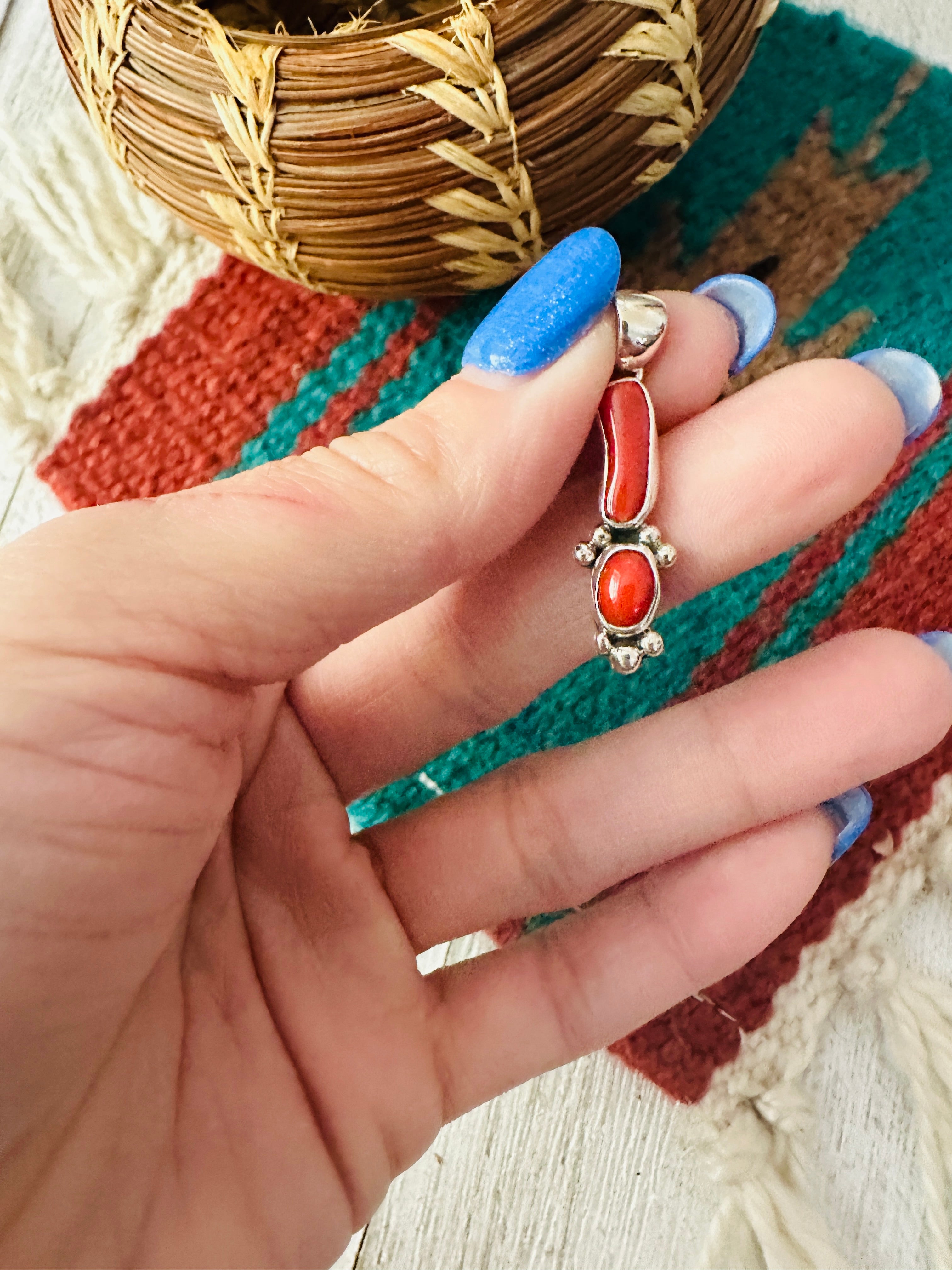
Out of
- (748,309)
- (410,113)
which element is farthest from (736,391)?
(410,113)

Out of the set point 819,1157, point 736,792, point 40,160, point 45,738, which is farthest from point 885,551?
point 40,160

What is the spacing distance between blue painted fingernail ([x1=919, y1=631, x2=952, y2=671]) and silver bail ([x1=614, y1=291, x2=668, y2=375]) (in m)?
0.21

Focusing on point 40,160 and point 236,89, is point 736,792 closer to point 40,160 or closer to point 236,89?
point 236,89

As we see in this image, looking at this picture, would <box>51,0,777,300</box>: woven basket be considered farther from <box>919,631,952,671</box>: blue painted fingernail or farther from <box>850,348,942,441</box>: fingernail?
<box>919,631,952,671</box>: blue painted fingernail

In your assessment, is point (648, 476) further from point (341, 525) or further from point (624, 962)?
point (624, 962)

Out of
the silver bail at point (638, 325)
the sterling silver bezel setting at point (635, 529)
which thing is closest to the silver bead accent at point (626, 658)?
the sterling silver bezel setting at point (635, 529)

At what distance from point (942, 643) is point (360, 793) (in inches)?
12.4

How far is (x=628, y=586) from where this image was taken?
1.53 feet

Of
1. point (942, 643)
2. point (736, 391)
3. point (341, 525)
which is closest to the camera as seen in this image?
point (341, 525)

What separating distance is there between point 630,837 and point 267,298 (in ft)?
1.51

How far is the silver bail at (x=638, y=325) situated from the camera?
45 cm

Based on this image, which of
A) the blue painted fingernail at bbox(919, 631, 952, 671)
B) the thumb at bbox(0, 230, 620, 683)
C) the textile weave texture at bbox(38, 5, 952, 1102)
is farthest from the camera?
the textile weave texture at bbox(38, 5, 952, 1102)

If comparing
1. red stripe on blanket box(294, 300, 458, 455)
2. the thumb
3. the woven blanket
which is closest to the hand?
the thumb

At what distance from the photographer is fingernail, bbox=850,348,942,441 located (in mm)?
484
